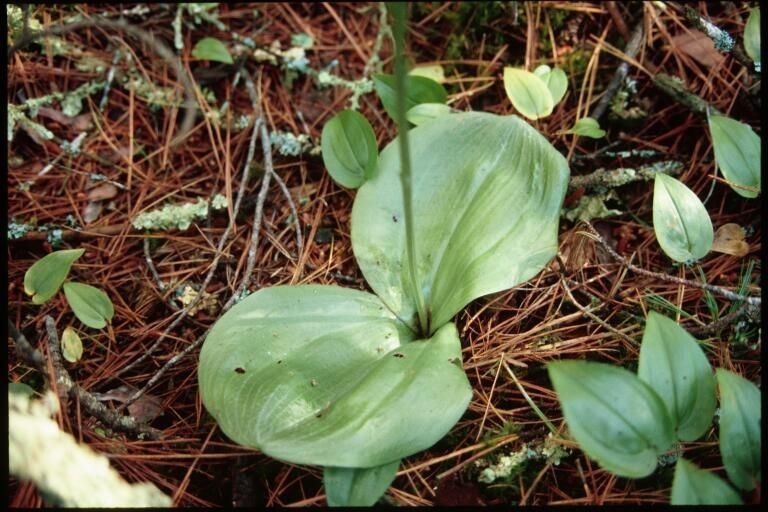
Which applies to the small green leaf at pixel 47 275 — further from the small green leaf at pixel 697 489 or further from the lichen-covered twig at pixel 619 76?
the lichen-covered twig at pixel 619 76

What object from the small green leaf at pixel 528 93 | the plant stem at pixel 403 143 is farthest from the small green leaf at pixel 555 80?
the plant stem at pixel 403 143

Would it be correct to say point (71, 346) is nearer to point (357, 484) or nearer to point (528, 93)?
point (357, 484)

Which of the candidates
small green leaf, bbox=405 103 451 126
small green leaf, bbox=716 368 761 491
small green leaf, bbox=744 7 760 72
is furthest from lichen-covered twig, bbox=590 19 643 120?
small green leaf, bbox=716 368 761 491

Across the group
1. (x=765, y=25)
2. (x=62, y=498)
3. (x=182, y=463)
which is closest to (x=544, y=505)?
(x=182, y=463)

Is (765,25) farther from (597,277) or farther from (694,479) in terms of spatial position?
(694,479)

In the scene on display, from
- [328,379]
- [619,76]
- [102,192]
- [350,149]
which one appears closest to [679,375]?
[328,379]

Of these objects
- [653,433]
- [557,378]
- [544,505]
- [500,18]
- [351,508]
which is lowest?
[544,505]
